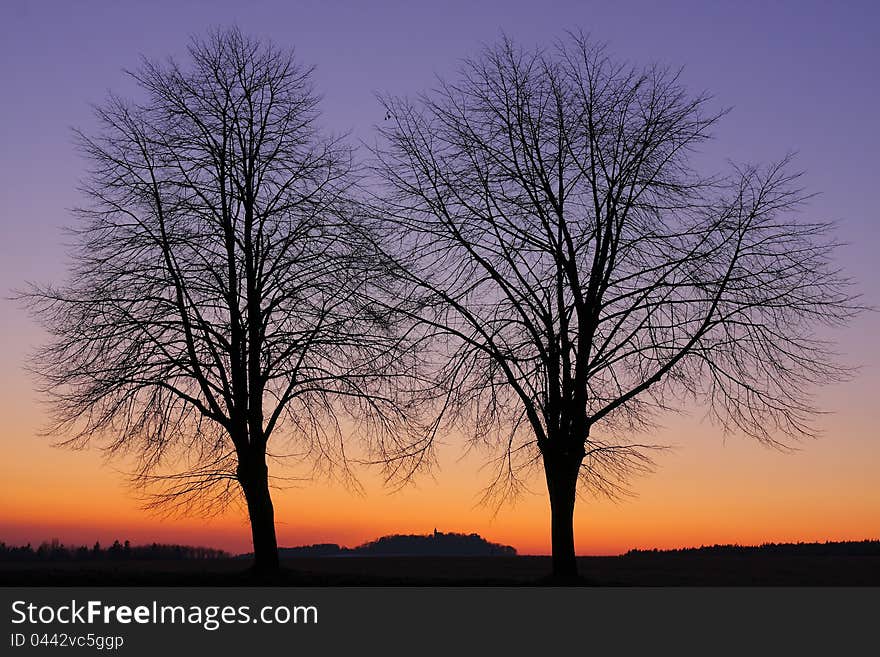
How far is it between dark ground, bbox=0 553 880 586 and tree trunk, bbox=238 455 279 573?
454 mm

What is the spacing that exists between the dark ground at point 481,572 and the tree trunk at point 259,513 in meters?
0.45

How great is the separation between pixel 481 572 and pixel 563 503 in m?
5.17

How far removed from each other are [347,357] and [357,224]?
3355 millimetres

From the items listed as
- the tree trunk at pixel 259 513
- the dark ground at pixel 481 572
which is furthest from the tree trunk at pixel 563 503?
the tree trunk at pixel 259 513

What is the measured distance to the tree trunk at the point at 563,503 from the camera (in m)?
23.8

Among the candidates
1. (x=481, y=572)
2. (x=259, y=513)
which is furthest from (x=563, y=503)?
(x=259, y=513)

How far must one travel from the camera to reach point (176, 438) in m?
25.2

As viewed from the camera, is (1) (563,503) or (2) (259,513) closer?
(1) (563,503)

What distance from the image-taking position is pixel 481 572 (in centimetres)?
2795

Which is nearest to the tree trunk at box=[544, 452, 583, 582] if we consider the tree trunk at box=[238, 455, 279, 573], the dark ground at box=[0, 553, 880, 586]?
the dark ground at box=[0, 553, 880, 586]

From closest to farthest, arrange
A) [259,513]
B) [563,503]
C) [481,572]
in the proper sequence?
[563,503] < [259,513] < [481,572]

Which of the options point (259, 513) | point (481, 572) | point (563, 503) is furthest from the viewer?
point (481, 572)

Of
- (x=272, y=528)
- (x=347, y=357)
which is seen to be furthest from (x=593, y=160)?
(x=272, y=528)

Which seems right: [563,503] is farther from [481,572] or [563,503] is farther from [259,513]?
[259,513]
